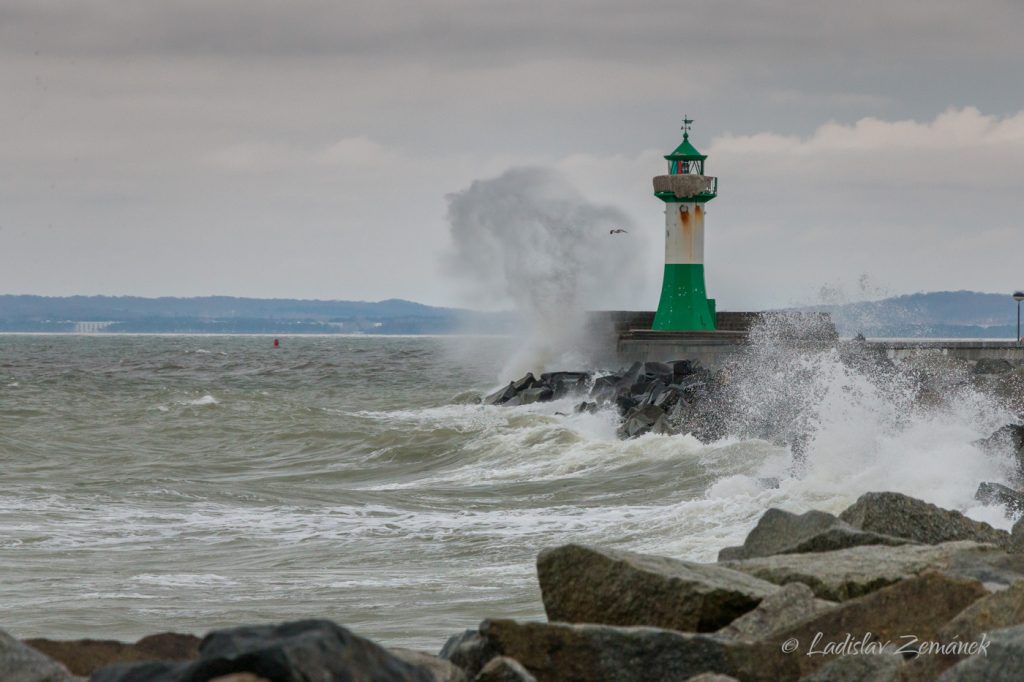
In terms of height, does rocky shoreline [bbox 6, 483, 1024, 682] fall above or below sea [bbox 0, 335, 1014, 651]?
above

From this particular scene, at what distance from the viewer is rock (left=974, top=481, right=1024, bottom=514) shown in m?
8.06

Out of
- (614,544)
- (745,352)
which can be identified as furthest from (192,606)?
(745,352)

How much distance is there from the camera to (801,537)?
5.57 meters

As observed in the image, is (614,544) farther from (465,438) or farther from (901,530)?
(465,438)

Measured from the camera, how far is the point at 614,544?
28.3ft

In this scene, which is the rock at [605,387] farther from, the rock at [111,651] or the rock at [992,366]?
the rock at [111,651]

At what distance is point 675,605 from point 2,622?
3.56 m

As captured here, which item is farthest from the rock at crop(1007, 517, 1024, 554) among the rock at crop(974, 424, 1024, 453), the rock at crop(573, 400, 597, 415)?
the rock at crop(573, 400, 597, 415)

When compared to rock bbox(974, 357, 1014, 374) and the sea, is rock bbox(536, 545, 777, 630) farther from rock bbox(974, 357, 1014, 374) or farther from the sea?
rock bbox(974, 357, 1014, 374)

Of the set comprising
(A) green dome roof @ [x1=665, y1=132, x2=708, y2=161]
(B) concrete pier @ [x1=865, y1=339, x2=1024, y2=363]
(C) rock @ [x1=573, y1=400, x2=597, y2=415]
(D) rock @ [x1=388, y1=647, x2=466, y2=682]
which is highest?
(A) green dome roof @ [x1=665, y1=132, x2=708, y2=161]

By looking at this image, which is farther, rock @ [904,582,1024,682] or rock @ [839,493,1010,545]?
rock @ [839,493,1010,545]

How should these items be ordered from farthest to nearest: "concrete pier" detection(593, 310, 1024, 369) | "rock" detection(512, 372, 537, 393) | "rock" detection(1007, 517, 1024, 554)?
"rock" detection(512, 372, 537, 393)
"concrete pier" detection(593, 310, 1024, 369)
"rock" detection(1007, 517, 1024, 554)

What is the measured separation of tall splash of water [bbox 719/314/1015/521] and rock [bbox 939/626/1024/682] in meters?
5.12

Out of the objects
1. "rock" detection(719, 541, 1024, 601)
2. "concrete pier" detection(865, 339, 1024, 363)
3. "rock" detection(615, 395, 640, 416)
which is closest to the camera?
"rock" detection(719, 541, 1024, 601)
